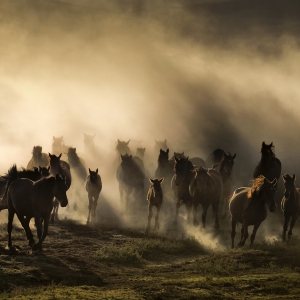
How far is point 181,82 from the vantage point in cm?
14525

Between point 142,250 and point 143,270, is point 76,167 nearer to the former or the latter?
point 142,250

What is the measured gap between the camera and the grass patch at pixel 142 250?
18094 mm

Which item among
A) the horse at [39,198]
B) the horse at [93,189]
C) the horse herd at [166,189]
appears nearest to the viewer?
the horse at [39,198]

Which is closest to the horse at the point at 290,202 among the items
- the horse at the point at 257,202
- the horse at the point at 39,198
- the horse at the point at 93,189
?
the horse at the point at 257,202

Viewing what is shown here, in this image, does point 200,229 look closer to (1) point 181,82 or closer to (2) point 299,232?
(2) point 299,232

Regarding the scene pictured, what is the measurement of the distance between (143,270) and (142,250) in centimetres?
306

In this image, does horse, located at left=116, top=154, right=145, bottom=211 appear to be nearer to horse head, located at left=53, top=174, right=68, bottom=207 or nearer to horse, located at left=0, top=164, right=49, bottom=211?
horse, located at left=0, top=164, right=49, bottom=211

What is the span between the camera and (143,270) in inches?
658

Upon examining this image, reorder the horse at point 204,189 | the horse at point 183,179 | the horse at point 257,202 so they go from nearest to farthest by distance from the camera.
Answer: the horse at point 257,202 → the horse at point 204,189 → the horse at point 183,179

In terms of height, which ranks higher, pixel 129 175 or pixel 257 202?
pixel 129 175

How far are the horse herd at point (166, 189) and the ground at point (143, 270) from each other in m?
1.20

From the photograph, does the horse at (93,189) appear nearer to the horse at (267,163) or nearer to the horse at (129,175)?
the horse at (129,175)

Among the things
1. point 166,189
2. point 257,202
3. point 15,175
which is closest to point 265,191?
point 257,202

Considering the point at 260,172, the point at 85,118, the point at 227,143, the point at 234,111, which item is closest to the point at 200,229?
the point at 260,172
